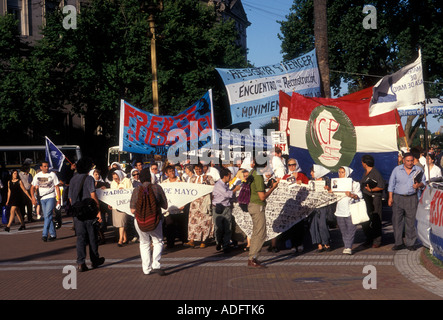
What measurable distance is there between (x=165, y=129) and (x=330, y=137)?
4602 mm

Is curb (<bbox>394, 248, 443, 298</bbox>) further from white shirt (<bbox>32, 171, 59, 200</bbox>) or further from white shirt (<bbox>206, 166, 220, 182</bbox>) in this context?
white shirt (<bbox>32, 171, 59, 200</bbox>)

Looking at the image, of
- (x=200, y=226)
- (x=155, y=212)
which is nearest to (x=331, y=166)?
(x=200, y=226)

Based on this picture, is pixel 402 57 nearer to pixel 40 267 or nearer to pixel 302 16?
pixel 302 16

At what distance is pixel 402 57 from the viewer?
34219 mm

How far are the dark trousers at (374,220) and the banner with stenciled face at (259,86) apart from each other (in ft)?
10.0

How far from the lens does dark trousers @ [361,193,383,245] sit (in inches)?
460

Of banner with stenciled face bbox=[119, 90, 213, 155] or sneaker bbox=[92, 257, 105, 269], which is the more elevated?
banner with stenciled face bbox=[119, 90, 213, 155]

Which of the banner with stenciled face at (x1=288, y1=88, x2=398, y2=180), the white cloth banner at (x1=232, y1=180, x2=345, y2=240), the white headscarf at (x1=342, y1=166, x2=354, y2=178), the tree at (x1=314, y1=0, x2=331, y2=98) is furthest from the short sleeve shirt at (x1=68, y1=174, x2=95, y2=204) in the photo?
the tree at (x1=314, y1=0, x2=331, y2=98)

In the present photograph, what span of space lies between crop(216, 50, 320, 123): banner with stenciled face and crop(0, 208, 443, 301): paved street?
2.97 metres

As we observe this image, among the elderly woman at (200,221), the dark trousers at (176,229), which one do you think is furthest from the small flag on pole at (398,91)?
the dark trousers at (176,229)

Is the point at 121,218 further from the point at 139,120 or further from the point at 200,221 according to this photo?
the point at 139,120

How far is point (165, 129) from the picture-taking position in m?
14.8

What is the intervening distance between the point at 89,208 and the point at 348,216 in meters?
4.48

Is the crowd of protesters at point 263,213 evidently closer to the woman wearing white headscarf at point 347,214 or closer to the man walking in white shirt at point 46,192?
the woman wearing white headscarf at point 347,214
